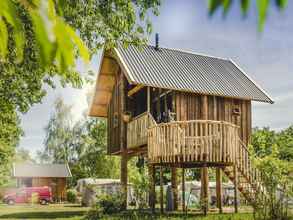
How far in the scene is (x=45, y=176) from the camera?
48.4 meters

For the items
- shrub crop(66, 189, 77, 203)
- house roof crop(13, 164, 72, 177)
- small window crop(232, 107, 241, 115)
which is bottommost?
shrub crop(66, 189, 77, 203)

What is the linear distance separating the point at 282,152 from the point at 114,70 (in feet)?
35.9

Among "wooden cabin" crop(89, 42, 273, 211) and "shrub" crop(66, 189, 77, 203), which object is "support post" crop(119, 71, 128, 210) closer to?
"wooden cabin" crop(89, 42, 273, 211)

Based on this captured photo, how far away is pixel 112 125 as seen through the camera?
22.7 meters

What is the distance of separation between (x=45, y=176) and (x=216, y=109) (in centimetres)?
3210

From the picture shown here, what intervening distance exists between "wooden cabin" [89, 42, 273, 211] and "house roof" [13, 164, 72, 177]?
2531 centimetres

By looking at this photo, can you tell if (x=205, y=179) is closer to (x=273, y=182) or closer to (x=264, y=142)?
(x=264, y=142)

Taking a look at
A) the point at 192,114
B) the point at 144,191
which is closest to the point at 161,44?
the point at 192,114

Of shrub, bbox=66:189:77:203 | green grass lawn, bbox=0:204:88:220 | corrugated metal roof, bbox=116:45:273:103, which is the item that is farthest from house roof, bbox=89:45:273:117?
shrub, bbox=66:189:77:203

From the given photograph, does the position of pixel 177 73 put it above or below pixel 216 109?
above

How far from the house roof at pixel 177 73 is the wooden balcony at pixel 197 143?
9.24ft

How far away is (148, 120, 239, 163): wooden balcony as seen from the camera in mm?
14711

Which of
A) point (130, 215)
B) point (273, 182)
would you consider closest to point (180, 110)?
point (130, 215)

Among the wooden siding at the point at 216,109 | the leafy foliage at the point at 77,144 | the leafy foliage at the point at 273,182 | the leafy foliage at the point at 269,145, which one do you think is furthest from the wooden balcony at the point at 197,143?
the leafy foliage at the point at 77,144
